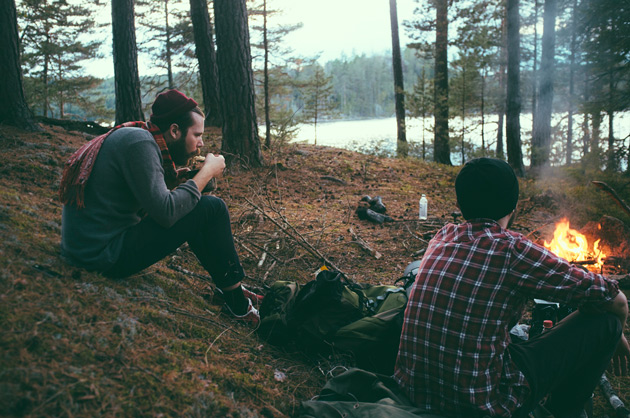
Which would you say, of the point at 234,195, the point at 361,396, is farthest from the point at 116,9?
the point at 361,396

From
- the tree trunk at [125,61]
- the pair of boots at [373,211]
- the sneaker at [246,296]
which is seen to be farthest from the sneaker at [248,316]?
the tree trunk at [125,61]

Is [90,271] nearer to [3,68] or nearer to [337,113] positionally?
[3,68]

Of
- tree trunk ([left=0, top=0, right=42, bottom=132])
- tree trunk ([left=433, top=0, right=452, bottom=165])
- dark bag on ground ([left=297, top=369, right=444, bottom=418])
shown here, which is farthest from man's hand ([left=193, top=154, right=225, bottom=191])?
tree trunk ([left=433, top=0, right=452, bottom=165])

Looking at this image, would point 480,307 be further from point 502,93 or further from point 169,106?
point 502,93

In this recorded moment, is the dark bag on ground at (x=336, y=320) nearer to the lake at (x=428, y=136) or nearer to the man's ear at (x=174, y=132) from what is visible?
the man's ear at (x=174, y=132)

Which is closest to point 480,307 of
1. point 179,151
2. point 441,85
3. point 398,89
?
point 179,151

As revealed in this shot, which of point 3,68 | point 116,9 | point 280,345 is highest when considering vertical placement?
point 116,9

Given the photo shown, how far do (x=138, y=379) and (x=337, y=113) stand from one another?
25.0m

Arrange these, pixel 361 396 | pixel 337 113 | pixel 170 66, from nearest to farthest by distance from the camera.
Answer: pixel 361 396
pixel 170 66
pixel 337 113

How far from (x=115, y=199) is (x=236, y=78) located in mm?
5410

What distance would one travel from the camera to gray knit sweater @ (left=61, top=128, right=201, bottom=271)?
2.49 meters

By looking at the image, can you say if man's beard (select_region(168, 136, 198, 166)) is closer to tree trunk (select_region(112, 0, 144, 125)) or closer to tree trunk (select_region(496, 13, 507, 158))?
tree trunk (select_region(112, 0, 144, 125))

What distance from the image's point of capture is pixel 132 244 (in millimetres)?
2641

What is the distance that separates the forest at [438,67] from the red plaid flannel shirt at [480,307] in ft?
14.4
